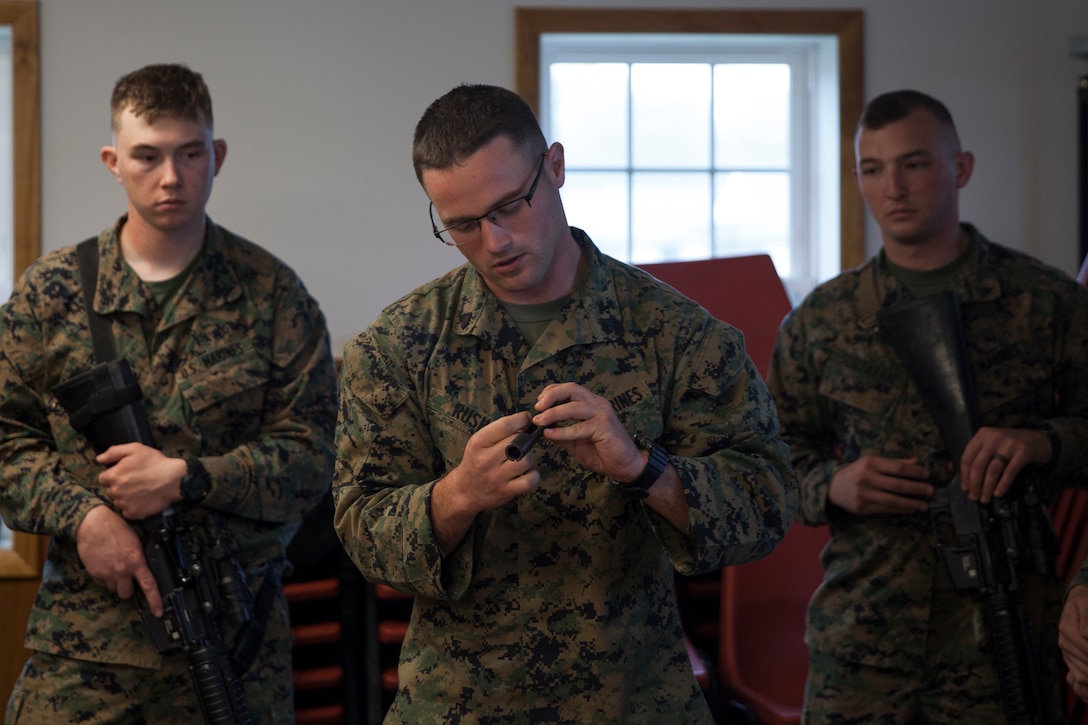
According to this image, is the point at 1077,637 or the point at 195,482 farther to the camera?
the point at 195,482

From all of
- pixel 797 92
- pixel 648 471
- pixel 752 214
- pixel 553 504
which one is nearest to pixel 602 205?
pixel 752 214

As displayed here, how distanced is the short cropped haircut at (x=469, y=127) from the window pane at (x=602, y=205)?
2.13 meters

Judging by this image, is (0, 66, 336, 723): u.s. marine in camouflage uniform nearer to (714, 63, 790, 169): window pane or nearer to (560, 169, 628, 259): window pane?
(560, 169, 628, 259): window pane

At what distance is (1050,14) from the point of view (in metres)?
3.60

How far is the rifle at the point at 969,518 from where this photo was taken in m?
2.06

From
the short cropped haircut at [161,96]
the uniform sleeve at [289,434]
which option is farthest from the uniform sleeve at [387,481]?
the short cropped haircut at [161,96]

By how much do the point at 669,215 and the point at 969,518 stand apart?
183 cm

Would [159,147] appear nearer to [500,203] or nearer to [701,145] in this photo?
[500,203]

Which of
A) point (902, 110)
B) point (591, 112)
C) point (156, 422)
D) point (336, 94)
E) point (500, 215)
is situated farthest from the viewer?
point (591, 112)

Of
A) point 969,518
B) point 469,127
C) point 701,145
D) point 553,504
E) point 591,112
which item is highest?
point 591,112

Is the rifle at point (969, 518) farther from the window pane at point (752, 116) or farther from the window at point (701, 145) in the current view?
the window pane at point (752, 116)

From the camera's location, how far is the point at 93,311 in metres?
2.22

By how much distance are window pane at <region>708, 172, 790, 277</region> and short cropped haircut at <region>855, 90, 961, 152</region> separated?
134cm

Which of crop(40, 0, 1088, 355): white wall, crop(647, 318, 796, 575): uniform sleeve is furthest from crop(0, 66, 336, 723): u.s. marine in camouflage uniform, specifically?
crop(40, 0, 1088, 355): white wall
